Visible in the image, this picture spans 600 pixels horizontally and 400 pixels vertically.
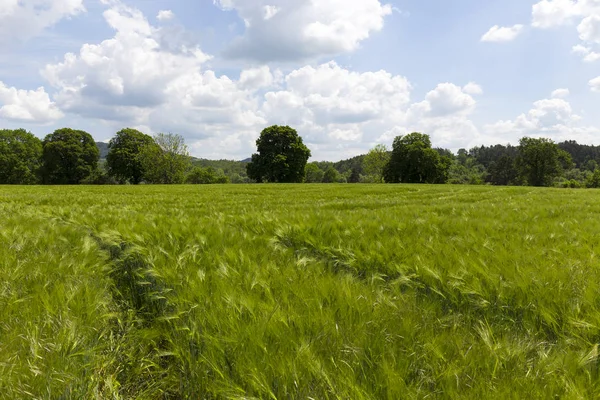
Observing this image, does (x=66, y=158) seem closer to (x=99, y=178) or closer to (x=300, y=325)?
(x=99, y=178)

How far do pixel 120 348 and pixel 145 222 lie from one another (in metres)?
3.77

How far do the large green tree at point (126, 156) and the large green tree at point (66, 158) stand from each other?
5.12 metres

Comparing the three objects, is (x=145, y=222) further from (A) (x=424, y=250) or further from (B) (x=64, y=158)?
(B) (x=64, y=158)

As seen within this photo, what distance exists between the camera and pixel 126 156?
74.2 metres

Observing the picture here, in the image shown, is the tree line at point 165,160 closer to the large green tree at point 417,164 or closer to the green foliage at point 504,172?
the large green tree at point 417,164

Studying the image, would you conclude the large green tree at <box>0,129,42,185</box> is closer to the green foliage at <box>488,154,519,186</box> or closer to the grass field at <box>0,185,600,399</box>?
the grass field at <box>0,185,600,399</box>

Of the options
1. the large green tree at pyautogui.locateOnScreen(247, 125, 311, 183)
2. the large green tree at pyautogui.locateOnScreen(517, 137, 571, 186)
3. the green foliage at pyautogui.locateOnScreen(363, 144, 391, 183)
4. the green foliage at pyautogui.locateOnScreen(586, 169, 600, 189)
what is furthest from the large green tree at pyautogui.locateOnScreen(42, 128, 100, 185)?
the green foliage at pyautogui.locateOnScreen(586, 169, 600, 189)

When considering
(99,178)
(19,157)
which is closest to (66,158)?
(99,178)

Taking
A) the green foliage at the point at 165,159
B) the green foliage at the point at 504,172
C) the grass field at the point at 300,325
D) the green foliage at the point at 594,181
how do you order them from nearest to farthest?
the grass field at the point at 300,325 < the green foliage at the point at 165,159 < the green foliage at the point at 594,181 < the green foliage at the point at 504,172

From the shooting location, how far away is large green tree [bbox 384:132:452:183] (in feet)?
262

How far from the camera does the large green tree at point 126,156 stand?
74000 mm

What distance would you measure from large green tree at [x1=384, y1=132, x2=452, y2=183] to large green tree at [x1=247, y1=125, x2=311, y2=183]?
25.0 metres

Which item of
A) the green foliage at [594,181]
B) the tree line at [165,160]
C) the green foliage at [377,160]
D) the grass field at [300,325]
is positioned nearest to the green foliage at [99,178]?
the tree line at [165,160]

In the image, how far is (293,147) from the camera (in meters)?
77.6
